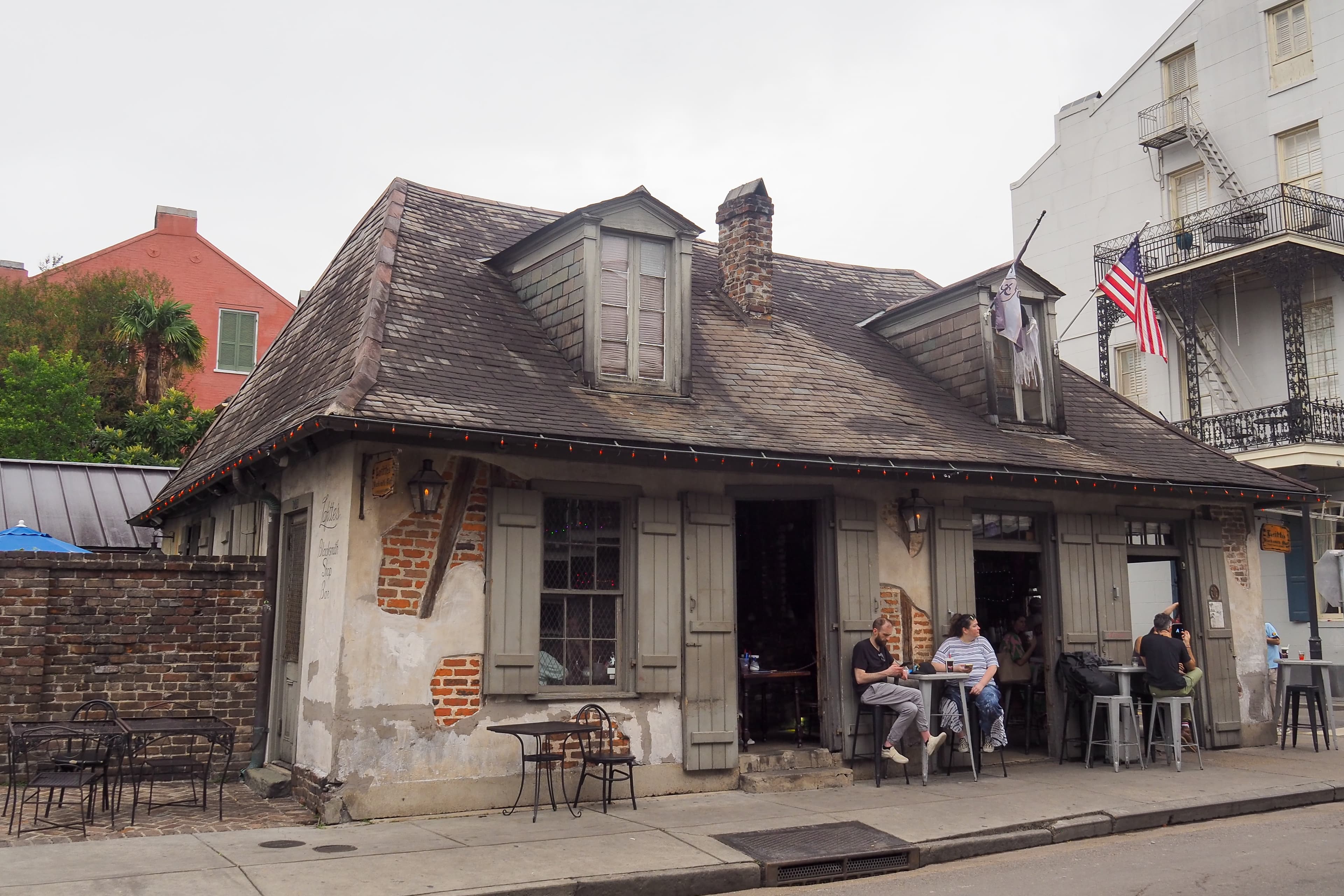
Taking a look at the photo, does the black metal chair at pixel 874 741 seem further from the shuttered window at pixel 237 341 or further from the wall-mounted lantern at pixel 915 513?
the shuttered window at pixel 237 341

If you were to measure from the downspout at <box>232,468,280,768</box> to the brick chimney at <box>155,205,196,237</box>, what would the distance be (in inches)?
994

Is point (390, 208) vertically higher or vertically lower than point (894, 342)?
higher

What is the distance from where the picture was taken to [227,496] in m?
12.6

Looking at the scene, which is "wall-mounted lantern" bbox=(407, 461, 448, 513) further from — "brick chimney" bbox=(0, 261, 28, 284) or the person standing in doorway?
"brick chimney" bbox=(0, 261, 28, 284)

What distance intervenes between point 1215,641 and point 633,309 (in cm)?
805

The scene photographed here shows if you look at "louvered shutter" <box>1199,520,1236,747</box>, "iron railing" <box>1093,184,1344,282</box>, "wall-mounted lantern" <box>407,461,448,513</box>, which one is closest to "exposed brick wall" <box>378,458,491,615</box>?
"wall-mounted lantern" <box>407,461,448,513</box>

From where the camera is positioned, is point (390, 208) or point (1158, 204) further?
point (1158, 204)

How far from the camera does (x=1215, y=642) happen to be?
1331cm

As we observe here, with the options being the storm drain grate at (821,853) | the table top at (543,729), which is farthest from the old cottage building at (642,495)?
the storm drain grate at (821,853)

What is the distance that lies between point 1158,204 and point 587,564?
19331mm

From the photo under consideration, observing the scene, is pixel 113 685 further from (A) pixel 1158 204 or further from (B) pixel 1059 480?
(A) pixel 1158 204

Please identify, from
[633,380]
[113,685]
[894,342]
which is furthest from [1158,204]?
[113,685]

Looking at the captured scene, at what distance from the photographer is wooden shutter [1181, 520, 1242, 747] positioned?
13.1m

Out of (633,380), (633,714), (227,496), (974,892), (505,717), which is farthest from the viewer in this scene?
(227,496)
